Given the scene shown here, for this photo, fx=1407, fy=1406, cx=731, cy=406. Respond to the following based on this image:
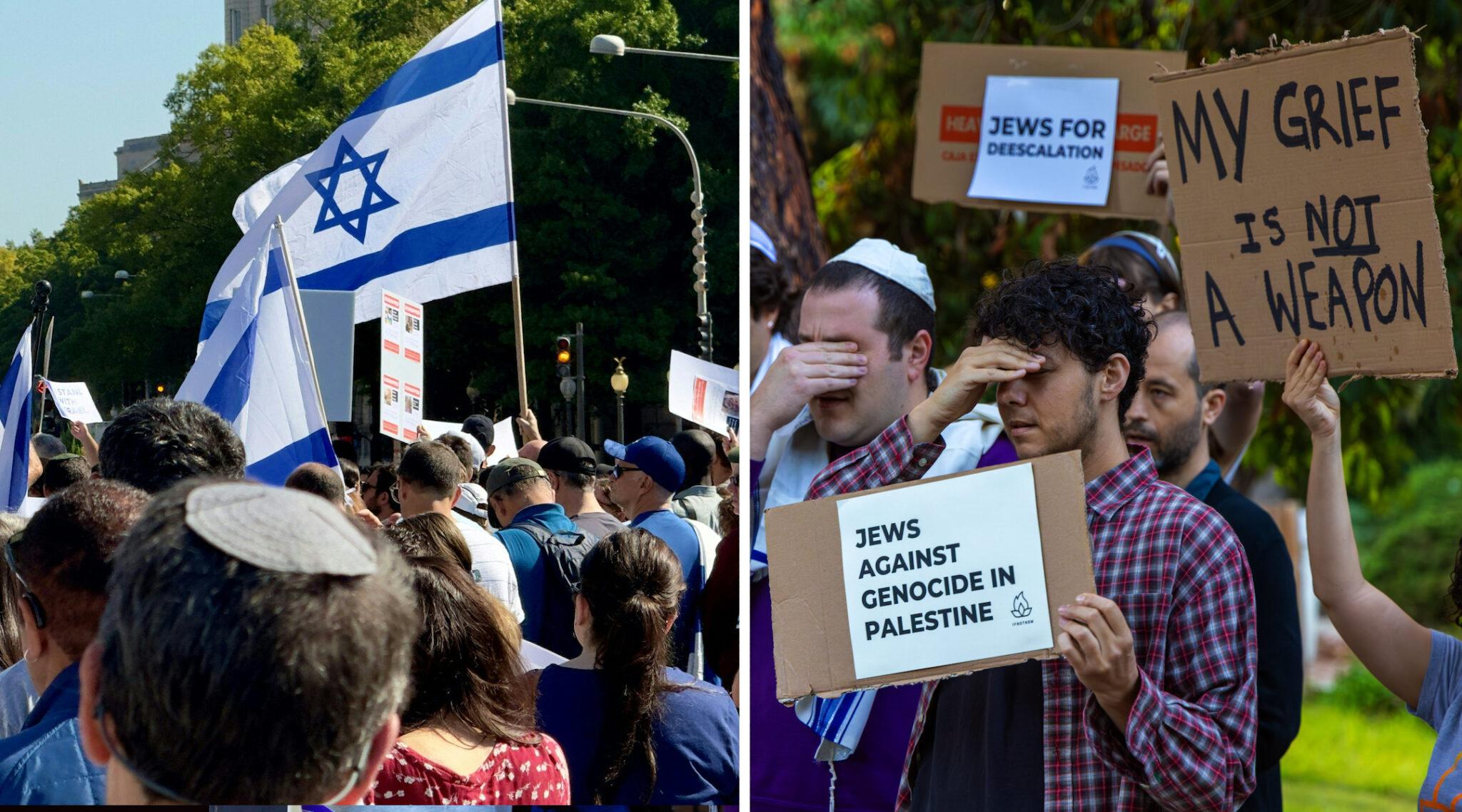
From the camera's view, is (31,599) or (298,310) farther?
(298,310)

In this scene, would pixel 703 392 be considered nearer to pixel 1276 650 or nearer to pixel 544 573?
pixel 544 573

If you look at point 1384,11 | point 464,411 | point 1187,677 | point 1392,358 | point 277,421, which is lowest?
point 1187,677

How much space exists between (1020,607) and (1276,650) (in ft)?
1.58

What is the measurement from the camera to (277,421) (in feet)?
11.2

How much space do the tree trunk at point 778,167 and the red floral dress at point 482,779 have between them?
2111 mm

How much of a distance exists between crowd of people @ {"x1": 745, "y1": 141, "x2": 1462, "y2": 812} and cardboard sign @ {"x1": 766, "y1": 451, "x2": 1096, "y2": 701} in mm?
47

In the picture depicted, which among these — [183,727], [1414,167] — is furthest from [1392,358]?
[183,727]

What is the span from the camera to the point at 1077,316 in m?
2.08

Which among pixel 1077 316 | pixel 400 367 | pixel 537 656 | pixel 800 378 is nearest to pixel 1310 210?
pixel 1077 316

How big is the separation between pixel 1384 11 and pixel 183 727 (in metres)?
4.81

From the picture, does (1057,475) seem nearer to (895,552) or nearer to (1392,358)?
(895,552)

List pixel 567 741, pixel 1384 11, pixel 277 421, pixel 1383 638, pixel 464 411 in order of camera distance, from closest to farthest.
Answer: pixel 1383 638
pixel 567 741
pixel 277 421
pixel 1384 11
pixel 464 411

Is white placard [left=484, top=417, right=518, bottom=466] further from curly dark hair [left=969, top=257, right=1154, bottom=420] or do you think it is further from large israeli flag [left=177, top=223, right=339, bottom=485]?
curly dark hair [left=969, top=257, right=1154, bottom=420]

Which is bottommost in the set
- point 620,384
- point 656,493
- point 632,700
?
point 632,700
